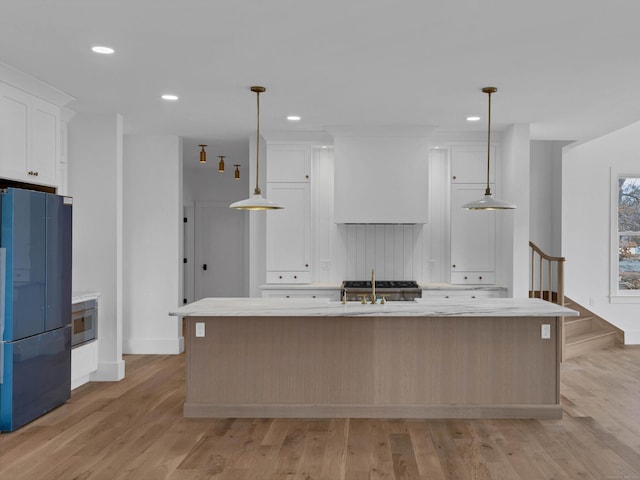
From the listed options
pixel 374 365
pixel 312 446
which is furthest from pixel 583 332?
pixel 312 446

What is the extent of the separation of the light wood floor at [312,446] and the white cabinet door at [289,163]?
2.84 meters

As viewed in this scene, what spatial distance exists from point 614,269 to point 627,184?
3.98 feet

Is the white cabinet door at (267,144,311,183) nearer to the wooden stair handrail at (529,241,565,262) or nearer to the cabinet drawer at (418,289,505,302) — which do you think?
the cabinet drawer at (418,289,505,302)

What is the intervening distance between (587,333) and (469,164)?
2.87m

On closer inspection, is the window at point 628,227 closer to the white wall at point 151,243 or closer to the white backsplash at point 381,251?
→ the white backsplash at point 381,251

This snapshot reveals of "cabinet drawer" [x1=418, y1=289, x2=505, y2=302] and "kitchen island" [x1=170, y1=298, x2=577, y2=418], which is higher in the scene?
"cabinet drawer" [x1=418, y1=289, x2=505, y2=302]

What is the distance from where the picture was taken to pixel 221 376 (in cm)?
445

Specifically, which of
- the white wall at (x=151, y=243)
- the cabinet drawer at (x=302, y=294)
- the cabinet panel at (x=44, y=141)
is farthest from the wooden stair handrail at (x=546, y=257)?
the cabinet panel at (x=44, y=141)

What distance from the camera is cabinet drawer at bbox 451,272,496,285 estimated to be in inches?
257

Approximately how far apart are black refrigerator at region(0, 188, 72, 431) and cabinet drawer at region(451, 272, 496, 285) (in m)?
4.09

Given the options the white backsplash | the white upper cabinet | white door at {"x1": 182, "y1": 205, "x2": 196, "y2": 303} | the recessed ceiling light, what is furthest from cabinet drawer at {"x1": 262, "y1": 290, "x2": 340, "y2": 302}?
white door at {"x1": 182, "y1": 205, "x2": 196, "y2": 303}

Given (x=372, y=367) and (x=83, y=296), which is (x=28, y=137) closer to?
(x=83, y=296)

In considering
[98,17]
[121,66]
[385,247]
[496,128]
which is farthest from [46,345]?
[496,128]

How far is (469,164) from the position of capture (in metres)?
6.61
